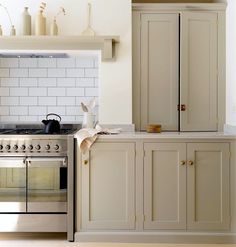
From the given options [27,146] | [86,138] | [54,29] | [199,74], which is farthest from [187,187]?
[54,29]

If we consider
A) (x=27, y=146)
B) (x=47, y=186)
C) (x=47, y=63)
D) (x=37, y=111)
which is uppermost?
(x=47, y=63)

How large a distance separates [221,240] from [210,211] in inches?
9.7

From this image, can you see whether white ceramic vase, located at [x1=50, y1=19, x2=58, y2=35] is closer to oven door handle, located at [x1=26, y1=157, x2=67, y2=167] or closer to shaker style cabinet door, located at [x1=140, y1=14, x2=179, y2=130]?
shaker style cabinet door, located at [x1=140, y1=14, x2=179, y2=130]

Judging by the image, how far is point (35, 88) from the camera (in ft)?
13.2

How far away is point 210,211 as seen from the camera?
3398 millimetres

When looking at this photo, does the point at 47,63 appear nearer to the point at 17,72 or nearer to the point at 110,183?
the point at 17,72

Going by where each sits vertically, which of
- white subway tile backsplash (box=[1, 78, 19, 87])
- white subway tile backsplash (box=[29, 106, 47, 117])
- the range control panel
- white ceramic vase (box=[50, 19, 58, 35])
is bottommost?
the range control panel

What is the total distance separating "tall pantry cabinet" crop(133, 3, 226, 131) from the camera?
382 centimetres

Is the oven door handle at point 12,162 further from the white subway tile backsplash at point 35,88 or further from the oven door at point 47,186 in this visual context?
the white subway tile backsplash at point 35,88

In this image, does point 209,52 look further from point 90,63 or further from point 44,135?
point 44,135

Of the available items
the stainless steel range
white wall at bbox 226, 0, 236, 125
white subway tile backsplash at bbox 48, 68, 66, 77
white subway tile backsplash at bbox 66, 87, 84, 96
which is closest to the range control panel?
the stainless steel range

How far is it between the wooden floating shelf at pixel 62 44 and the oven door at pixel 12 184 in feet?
3.25

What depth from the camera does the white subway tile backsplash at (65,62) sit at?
4035 mm

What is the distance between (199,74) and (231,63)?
0.98 ft
